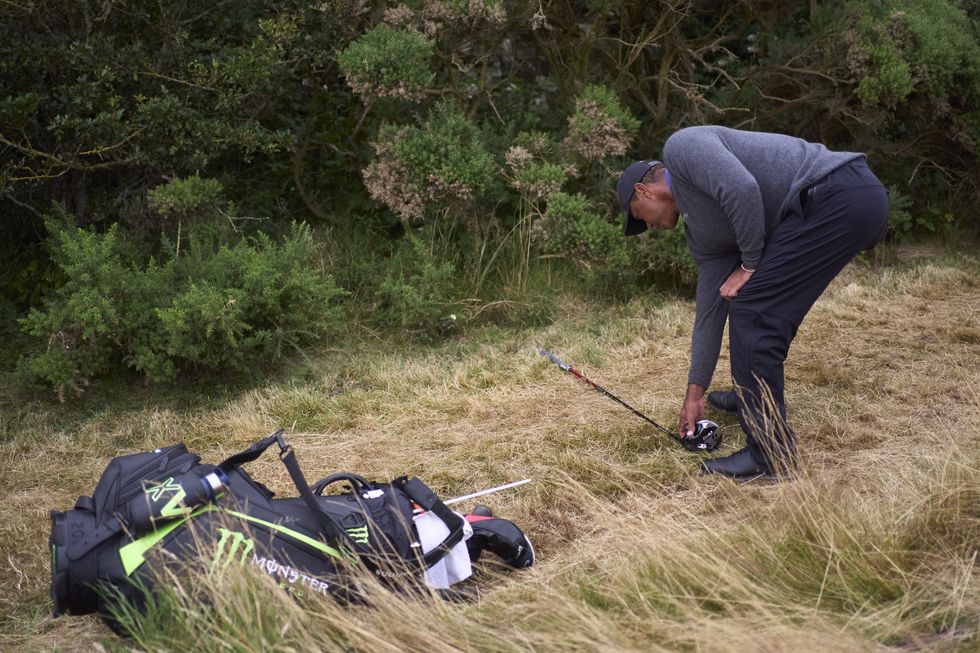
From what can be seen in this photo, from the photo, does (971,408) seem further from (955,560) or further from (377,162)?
(377,162)

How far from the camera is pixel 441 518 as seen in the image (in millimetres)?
3480

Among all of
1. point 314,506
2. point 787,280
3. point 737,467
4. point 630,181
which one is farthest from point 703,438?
point 314,506

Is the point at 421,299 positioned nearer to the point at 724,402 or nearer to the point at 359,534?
the point at 724,402

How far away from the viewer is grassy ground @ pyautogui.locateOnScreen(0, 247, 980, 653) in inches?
114

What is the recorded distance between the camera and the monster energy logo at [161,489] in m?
3.14

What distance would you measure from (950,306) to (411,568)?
4.89 metres

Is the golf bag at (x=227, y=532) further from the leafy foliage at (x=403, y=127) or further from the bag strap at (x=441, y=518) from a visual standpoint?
the leafy foliage at (x=403, y=127)

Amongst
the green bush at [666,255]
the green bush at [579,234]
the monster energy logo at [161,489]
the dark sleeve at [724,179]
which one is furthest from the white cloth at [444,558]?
the green bush at [666,255]

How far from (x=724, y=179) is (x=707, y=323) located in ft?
2.96

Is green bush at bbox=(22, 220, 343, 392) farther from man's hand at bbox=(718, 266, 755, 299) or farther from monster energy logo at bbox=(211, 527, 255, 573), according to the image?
man's hand at bbox=(718, 266, 755, 299)

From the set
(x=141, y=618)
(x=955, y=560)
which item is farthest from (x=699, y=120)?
(x=141, y=618)

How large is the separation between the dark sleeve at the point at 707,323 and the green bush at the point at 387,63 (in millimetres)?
2738

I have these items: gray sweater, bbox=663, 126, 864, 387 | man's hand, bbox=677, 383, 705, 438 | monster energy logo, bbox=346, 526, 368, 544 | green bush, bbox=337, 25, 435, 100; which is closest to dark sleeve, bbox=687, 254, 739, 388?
man's hand, bbox=677, 383, 705, 438

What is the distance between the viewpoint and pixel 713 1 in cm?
837
